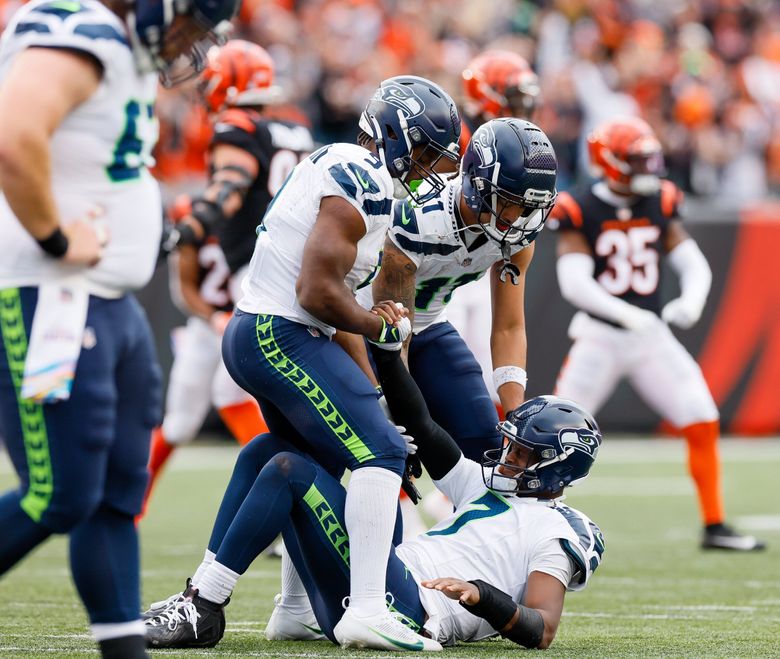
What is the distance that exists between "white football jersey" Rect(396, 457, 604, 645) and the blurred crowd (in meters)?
8.65

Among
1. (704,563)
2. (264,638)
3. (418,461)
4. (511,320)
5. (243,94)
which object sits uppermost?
(243,94)

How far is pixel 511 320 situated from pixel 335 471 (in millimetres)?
891

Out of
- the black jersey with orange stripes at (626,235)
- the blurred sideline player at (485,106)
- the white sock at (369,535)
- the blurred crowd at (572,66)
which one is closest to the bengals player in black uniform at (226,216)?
the blurred sideline player at (485,106)

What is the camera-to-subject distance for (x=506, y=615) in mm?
3973

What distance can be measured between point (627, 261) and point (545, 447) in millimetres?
3450

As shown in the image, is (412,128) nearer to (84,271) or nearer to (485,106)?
(84,271)

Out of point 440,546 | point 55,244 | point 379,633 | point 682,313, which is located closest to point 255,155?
point 682,313

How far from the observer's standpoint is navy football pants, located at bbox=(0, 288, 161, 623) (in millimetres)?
3176

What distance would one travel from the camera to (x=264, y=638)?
14.4 ft

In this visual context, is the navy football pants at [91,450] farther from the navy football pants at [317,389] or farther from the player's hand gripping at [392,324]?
the player's hand gripping at [392,324]

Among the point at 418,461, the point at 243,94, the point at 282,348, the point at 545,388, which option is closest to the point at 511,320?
the point at 418,461

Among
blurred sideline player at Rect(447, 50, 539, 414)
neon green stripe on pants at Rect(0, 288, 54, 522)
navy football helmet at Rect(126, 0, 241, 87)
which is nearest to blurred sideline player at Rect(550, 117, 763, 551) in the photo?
blurred sideline player at Rect(447, 50, 539, 414)

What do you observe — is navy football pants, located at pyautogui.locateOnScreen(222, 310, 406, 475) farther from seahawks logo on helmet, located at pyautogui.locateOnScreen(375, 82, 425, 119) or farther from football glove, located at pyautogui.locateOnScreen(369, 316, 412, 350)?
seahawks logo on helmet, located at pyautogui.locateOnScreen(375, 82, 425, 119)

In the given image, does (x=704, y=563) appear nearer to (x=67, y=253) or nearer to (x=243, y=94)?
(x=243, y=94)
